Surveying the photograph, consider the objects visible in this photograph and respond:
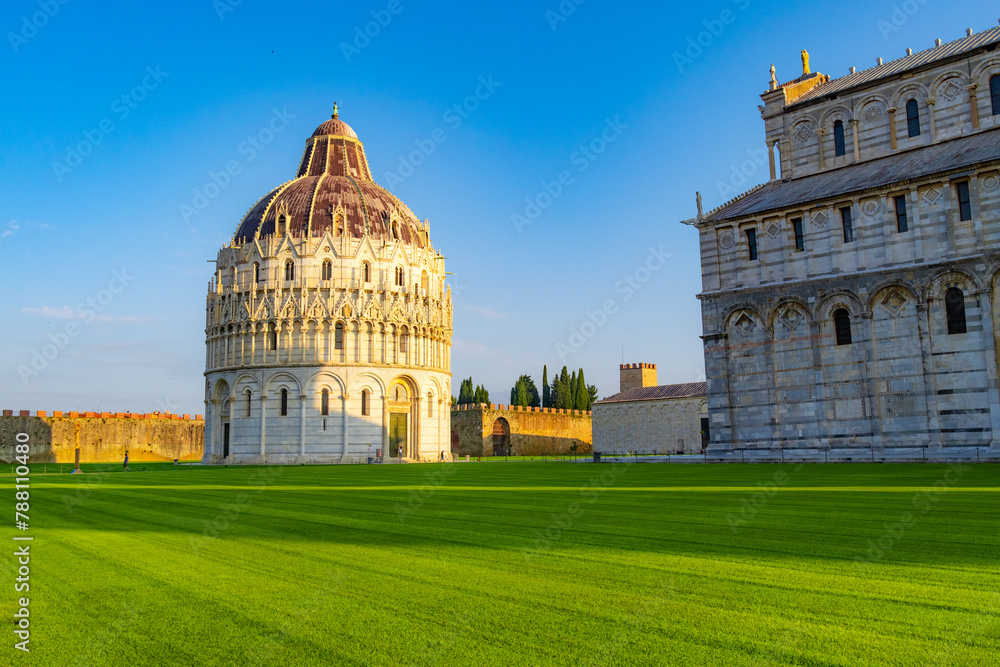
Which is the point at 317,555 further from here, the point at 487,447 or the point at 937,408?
the point at 487,447

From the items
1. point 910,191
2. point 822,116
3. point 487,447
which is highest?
point 822,116

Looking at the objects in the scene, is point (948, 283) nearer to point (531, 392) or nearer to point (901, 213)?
point (901, 213)

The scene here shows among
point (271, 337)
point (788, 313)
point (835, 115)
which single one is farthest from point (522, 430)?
point (835, 115)

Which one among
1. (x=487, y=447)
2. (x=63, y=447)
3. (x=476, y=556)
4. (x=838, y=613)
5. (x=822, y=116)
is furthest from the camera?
(x=487, y=447)

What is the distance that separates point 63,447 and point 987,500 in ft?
242

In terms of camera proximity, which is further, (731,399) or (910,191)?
(731,399)

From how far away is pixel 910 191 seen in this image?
3356 cm

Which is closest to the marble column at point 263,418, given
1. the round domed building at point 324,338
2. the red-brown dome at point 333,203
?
the round domed building at point 324,338

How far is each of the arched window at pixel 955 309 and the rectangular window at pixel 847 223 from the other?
4.77m

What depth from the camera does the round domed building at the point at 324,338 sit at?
6044 centimetres

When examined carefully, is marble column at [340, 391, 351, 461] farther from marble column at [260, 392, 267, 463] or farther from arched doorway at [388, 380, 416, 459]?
marble column at [260, 392, 267, 463]

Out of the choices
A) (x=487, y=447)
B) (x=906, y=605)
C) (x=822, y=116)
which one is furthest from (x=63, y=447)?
(x=906, y=605)

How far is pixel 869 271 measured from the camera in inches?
1341

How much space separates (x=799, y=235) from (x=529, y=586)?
110ft
